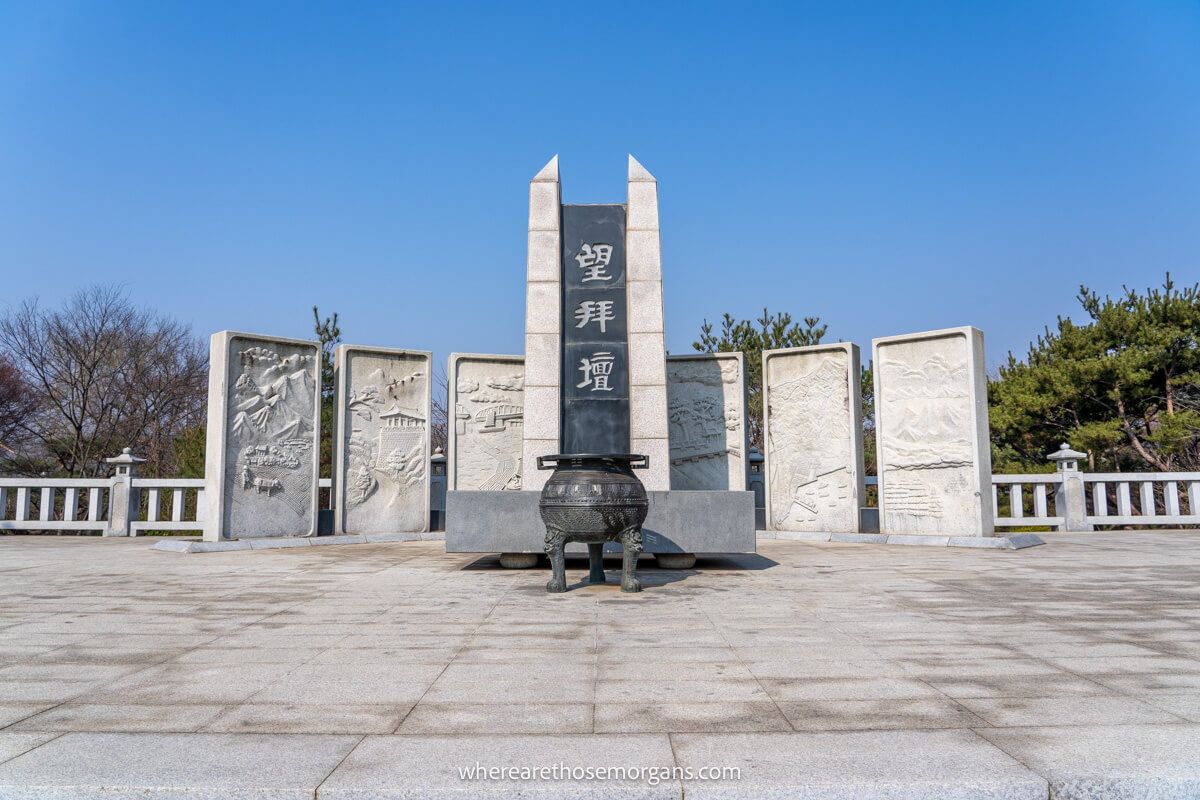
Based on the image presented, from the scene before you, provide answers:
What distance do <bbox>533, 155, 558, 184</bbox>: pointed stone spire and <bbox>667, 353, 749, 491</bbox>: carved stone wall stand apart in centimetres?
331

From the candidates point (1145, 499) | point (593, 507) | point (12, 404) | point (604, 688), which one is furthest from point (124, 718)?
point (12, 404)

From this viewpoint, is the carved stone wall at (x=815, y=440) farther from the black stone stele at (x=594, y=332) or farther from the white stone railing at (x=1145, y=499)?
the white stone railing at (x=1145, y=499)

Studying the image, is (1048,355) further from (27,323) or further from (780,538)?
(27,323)

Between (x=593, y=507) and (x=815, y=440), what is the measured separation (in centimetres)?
674

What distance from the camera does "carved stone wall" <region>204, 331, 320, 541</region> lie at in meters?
10.0

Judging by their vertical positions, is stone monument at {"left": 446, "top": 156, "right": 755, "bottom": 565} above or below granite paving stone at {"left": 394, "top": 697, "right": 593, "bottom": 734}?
above

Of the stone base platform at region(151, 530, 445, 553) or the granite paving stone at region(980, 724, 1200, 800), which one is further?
the stone base platform at region(151, 530, 445, 553)

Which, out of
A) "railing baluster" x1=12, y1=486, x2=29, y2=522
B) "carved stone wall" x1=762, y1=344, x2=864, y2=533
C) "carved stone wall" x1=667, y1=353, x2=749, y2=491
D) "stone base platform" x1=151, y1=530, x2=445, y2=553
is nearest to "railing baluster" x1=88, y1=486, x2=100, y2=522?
"railing baluster" x1=12, y1=486, x2=29, y2=522

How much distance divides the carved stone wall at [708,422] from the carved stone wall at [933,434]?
2071mm

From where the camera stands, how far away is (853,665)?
11.9ft

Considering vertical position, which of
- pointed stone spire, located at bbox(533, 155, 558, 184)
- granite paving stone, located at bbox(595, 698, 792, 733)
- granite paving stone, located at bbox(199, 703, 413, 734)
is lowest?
granite paving stone, located at bbox(199, 703, 413, 734)

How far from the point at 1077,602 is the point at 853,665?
2.86 m

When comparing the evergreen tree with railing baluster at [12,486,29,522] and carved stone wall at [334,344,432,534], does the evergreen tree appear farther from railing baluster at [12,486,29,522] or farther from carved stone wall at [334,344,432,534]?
railing baluster at [12,486,29,522]

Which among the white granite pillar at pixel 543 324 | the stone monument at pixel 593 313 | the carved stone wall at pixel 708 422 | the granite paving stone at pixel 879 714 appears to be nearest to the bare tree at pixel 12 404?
the white granite pillar at pixel 543 324
